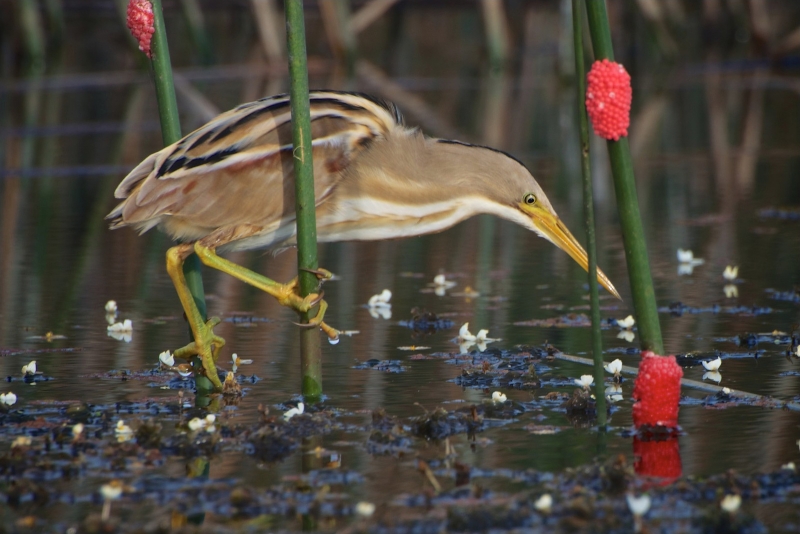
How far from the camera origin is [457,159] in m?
4.56

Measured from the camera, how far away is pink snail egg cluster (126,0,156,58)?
4246 millimetres

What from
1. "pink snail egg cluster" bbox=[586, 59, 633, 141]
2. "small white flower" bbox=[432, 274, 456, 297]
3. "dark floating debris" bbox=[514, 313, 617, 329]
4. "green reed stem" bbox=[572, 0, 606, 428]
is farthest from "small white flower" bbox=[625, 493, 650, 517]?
"small white flower" bbox=[432, 274, 456, 297]

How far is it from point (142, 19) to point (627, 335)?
2257mm

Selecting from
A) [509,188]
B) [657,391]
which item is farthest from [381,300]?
[657,391]

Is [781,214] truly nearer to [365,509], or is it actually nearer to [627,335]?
[627,335]

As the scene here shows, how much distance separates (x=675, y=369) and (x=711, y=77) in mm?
13493

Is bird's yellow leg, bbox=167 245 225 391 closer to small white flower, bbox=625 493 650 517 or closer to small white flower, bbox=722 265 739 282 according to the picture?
small white flower, bbox=625 493 650 517

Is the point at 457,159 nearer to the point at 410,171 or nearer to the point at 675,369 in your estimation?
the point at 410,171

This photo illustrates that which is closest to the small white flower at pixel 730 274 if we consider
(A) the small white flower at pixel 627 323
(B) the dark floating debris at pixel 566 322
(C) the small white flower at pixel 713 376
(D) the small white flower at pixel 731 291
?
(D) the small white flower at pixel 731 291

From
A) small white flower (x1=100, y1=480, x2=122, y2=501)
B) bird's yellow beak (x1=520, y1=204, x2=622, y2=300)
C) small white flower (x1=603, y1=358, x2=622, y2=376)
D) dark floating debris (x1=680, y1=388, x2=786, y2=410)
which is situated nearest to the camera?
small white flower (x1=100, y1=480, x2=122, y2=501)

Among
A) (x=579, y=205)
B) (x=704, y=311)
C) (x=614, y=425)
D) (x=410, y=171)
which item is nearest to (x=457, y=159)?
(x=410, y=171)

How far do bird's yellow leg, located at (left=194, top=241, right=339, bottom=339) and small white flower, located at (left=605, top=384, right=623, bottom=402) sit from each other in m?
0.95

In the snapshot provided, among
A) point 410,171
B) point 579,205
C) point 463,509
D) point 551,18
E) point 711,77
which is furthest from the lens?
point 551,18

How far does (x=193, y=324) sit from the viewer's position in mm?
4473
